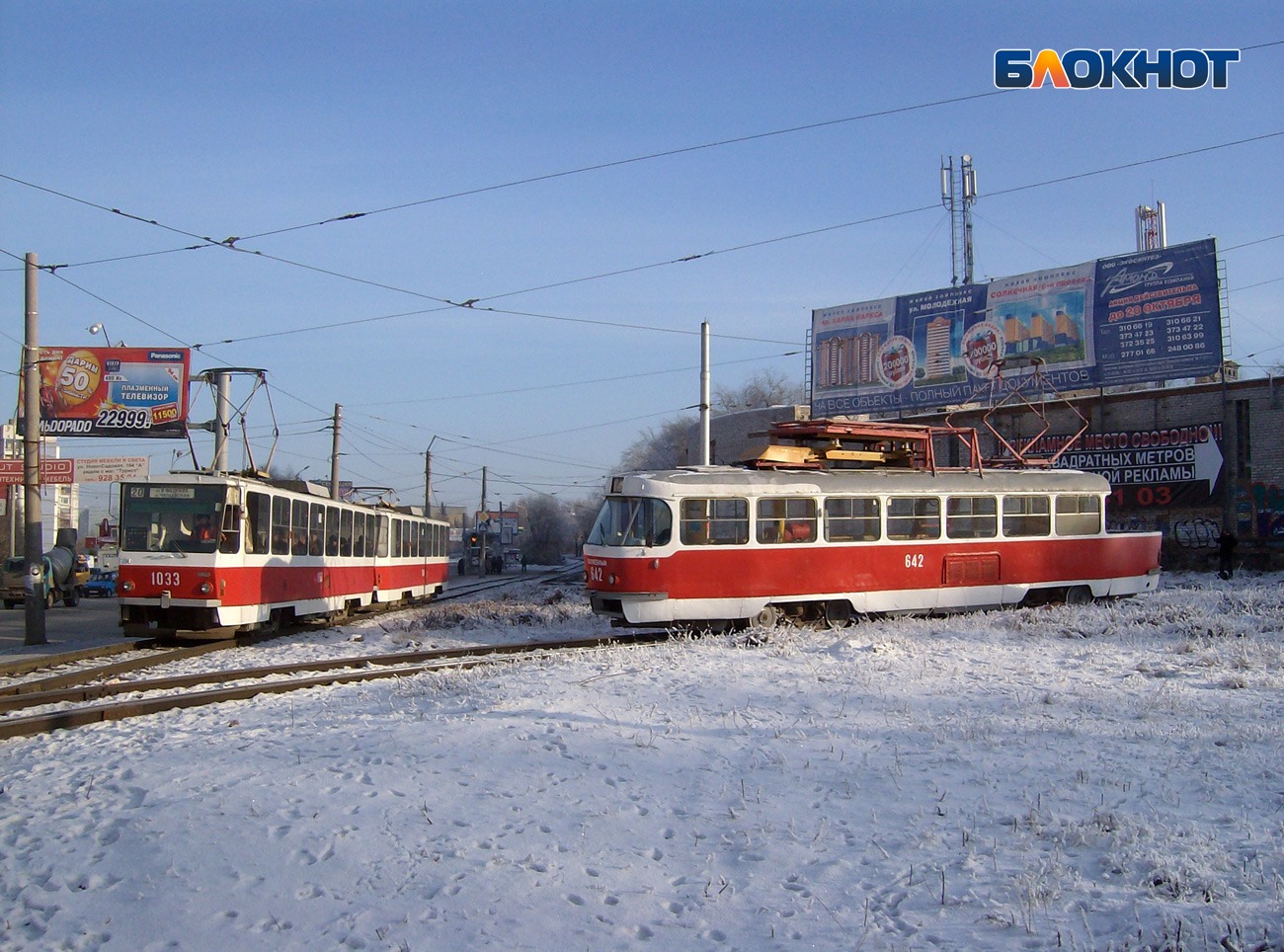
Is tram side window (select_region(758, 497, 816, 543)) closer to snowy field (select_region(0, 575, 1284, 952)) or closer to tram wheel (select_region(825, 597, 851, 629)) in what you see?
tram wheel (select_region(825, 597, 851, 629))

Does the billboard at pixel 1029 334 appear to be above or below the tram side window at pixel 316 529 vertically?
above

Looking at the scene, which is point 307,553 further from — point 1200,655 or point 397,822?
point 1200,655

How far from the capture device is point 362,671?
39.7 feet

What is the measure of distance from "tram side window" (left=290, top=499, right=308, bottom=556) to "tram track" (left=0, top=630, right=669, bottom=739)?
5.20 meters

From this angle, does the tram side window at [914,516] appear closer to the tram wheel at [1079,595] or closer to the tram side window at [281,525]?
the tram wheel at [1079,595]

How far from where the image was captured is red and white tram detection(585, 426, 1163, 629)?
14641mm

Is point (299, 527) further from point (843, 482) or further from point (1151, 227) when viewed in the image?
point (1151, 227)

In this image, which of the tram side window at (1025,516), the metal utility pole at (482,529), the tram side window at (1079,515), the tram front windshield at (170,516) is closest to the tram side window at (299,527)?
the tram front windshield at (170,516)

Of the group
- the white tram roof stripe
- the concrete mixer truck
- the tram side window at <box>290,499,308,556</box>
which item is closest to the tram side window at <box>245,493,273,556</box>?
the tram side window at <box>290,499,308,556</box>

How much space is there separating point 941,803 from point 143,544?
14.1m

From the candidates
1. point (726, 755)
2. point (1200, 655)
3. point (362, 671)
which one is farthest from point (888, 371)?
point (726, 755)

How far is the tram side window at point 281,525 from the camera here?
17484 millimetres

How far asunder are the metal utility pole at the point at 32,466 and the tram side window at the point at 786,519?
1290cm

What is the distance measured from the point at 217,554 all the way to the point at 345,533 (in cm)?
622
